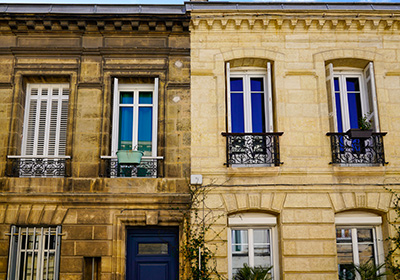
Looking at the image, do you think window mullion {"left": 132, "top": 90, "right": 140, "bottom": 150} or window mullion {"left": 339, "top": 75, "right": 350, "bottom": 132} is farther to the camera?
window mullion {"left": 339, "top": 75, "right": 350, "bottom": 132}

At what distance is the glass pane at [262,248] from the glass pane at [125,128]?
9.61ft

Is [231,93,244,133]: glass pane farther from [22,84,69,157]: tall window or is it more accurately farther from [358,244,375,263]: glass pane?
[22,84,69,157]: tall window

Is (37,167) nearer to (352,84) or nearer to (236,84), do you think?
(236,84)

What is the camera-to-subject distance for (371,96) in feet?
30.3

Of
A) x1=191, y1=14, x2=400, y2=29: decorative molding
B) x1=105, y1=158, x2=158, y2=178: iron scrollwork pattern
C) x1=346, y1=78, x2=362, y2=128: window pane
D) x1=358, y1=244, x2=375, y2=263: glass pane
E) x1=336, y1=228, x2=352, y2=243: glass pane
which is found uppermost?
x1=191, y1=14, x2=400, y2=29: decorative molding

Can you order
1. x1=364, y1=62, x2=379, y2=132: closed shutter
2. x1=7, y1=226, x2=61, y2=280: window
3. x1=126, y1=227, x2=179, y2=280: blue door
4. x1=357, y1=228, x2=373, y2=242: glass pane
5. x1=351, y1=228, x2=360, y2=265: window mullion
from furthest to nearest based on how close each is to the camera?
1. x1=364, y1=62, x2=379, y2=132: closed shutter
2. x1=357, y1=228, x2=373, y2=242: glass pane
3. x1=351, y1=228, x2=360, y2=265: window mullion
4. x1=126, y1=227, x2=179, y2=280: blue door
5. x1=7, y1=226, x2=61, y2=280: window

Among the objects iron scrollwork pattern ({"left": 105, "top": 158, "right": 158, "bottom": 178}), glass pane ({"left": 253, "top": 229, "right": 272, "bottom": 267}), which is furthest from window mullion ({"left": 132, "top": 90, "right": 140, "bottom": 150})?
glass pane ({"left": 253, "top": 229, "right": 272, "bottom": 267})

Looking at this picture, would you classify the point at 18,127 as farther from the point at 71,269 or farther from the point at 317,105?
the point at 317,105

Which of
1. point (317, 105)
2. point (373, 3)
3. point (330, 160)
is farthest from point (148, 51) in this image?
point (373, 3)

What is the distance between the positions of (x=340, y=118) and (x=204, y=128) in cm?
272

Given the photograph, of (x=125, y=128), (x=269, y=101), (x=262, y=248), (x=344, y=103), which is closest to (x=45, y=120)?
(x=125, y=128)

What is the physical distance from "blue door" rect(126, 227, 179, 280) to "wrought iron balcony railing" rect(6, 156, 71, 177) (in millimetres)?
1714

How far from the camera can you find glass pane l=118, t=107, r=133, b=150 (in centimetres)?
919

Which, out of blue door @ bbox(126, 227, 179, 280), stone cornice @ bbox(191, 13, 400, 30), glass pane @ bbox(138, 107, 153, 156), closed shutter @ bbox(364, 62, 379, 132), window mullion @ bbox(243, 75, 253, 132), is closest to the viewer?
blue door @ bbox(126, 227, 179, 280)
